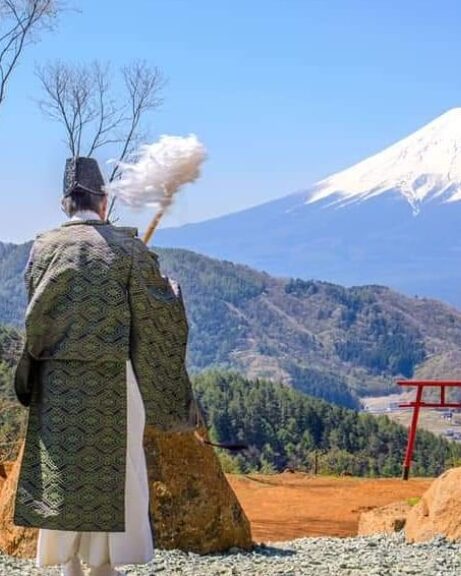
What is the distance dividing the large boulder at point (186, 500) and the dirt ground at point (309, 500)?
2327 millimetres

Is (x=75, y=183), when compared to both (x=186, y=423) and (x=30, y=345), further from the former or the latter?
(x=186, y=423)

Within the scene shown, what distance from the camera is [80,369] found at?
222 inches

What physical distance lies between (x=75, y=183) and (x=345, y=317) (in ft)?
572

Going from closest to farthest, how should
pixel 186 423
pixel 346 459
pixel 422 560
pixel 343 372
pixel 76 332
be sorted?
pixel 76 332
pixel 186 423
pixel 422 560
pixel 346 459
pixel 343 372

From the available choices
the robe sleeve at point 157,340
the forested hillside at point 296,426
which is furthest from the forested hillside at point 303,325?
the robe sleeve at point 157,340

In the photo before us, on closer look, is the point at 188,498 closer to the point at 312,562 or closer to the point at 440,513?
the point at 312,562

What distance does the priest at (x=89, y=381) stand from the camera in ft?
18.4

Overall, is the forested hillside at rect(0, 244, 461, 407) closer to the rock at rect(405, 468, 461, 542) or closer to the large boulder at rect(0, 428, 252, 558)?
the rock at rect(405, 468, 461, 542)

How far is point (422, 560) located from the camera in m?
7.62

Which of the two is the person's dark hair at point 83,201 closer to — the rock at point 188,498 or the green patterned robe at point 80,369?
the green patterned robe at point 80,369

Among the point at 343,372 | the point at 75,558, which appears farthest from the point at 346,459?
the point at 343,372

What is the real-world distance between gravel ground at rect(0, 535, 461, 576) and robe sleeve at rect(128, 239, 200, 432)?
62.0 inches

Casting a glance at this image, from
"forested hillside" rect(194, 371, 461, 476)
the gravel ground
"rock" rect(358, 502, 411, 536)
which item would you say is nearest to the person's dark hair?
the gravel ground

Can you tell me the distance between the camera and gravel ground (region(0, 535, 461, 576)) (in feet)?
23.7
